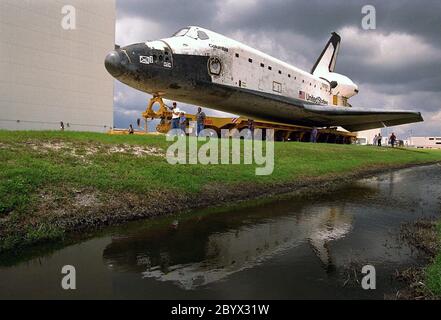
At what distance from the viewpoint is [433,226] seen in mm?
8586

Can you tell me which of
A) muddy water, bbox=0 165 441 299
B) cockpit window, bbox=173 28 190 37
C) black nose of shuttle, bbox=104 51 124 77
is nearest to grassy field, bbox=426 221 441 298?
muddy water, bbox=0 165 441 299

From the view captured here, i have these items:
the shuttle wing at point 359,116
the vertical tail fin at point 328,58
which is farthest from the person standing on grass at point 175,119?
the vertical tail fin at point 328,58

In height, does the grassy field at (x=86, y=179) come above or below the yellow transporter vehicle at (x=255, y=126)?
below

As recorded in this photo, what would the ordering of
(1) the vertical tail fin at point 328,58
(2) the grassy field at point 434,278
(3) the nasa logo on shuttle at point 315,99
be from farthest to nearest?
(1) the vertical tail fin at point 328,58 → (3) the nasa logo on shuttle at point 315,99 → (2) the grassy field at point 434,278

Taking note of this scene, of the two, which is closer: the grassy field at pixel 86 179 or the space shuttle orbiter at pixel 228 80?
the grassy field at pixel 86 179

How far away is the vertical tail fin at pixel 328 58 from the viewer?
1309 inches

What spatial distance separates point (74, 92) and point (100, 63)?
5.05 m

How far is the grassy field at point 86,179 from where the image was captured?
7.77 m

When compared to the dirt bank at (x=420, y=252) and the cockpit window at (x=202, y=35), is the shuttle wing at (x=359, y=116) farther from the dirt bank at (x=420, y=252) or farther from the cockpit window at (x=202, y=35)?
the dirt bank at (x=420, y=252)

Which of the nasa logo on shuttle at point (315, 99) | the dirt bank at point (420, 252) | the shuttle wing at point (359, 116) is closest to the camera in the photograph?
the dirt bank at point (420, 252)

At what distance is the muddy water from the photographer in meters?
4.96

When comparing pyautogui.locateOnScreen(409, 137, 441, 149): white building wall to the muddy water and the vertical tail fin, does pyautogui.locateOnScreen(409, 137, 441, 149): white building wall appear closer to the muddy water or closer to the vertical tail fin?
the vertical tail fin

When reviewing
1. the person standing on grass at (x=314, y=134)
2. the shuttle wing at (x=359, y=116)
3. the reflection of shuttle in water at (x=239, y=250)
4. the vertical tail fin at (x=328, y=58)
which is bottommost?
the reflection of shuttle in water at (x=239, y=250)

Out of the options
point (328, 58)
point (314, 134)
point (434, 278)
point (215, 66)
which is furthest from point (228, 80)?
point (328, 58)
